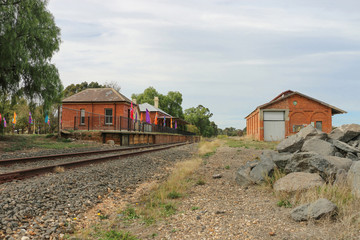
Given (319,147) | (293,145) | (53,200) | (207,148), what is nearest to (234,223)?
(53,200)

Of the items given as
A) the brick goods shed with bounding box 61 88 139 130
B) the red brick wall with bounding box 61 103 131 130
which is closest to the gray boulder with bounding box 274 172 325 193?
the brick goods shed with bounding box 61 88 139 130

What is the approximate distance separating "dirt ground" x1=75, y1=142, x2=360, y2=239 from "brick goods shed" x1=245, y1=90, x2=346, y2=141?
90.2 feet

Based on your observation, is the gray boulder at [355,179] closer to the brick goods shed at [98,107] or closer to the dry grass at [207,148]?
the dry grass at [207,148]

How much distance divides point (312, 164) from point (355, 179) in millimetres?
898

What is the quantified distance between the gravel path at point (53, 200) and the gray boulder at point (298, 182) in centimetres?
342

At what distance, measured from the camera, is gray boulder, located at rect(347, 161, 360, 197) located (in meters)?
4.61

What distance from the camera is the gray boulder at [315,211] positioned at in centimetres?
377

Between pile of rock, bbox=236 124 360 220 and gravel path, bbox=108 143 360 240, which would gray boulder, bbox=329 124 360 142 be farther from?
gravel path, bbox=108 143 360 240

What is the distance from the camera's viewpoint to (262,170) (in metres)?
6.51

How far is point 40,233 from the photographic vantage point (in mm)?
3639

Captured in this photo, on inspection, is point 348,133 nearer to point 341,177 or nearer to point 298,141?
point 298,141

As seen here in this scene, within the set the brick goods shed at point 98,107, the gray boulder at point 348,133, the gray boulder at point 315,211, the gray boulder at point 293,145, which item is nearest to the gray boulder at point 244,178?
the gray boulder at point 293,145

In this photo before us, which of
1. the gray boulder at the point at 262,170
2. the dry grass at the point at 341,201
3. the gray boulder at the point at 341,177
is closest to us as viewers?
the dry grass at the point at 341,201

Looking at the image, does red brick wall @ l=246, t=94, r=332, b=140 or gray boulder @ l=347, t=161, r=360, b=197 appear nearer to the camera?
gray boulder @ l=347, t=161, r=360, b=197
